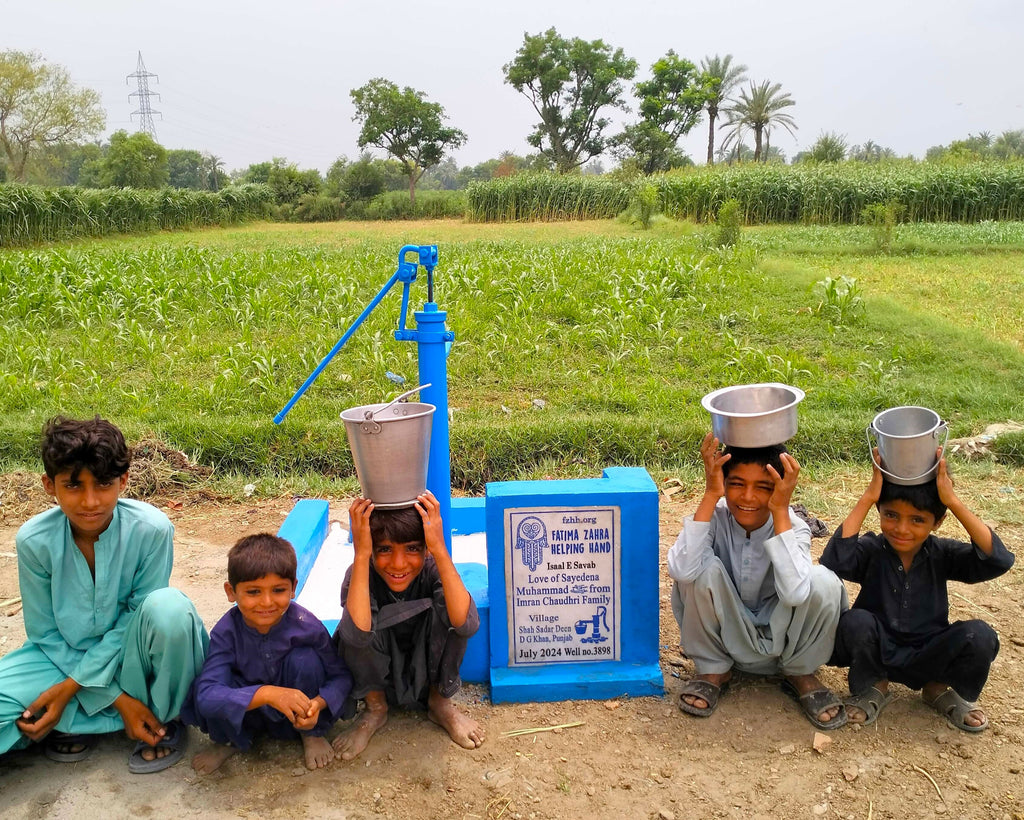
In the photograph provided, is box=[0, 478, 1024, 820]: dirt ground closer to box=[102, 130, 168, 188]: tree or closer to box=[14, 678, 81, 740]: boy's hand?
box=[14, 678, 81, 740]: boy's hand

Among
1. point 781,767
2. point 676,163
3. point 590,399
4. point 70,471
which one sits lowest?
point 781,767

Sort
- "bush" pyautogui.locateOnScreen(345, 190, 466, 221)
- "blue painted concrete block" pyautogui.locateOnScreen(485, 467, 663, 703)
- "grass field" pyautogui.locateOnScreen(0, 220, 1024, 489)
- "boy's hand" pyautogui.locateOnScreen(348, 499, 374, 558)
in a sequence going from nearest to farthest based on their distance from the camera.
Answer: "boy's hand" pyautogui.locateOnScreen(348, 499, 374, 558), "blue painted concrete block" pyautogui.locateOnScreen(485, 467, 663, 703), "grass field" pyautogui.locateOnScreen(0, 220, 1024, 489), "bush" pyautogui.locateOnScreen(345, 190, 466, 221)

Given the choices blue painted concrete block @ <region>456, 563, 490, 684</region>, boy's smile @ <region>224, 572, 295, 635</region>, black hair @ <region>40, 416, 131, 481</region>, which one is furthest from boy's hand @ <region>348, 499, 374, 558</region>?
black hair @ <region>40, 416, 131, 481</region>

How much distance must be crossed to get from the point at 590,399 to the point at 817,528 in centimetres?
206

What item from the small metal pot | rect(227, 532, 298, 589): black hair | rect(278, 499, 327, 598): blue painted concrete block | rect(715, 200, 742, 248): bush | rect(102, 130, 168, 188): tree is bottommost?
rect(278, 499, 327, 598): blue painted concrete block

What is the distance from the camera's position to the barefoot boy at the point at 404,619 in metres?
2.41

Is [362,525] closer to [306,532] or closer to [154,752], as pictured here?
[154,752]

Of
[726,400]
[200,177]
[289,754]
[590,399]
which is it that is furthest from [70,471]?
[200,177]

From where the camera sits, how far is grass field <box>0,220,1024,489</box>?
5.18 m

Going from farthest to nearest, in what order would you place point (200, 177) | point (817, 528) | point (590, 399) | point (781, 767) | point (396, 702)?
Result: 1. point (200, 177)
2. point (590, 399)
3. point (817, 528)
4. point (396, 702)
5. point (781, 767)

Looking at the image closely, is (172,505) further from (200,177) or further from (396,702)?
(200,177)

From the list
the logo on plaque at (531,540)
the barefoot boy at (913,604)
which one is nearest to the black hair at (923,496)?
the barefoot boy at (913,604)

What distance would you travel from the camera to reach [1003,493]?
14.4ft

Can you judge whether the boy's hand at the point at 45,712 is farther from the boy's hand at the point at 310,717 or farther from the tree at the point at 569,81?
the tree at the point at 569,81
